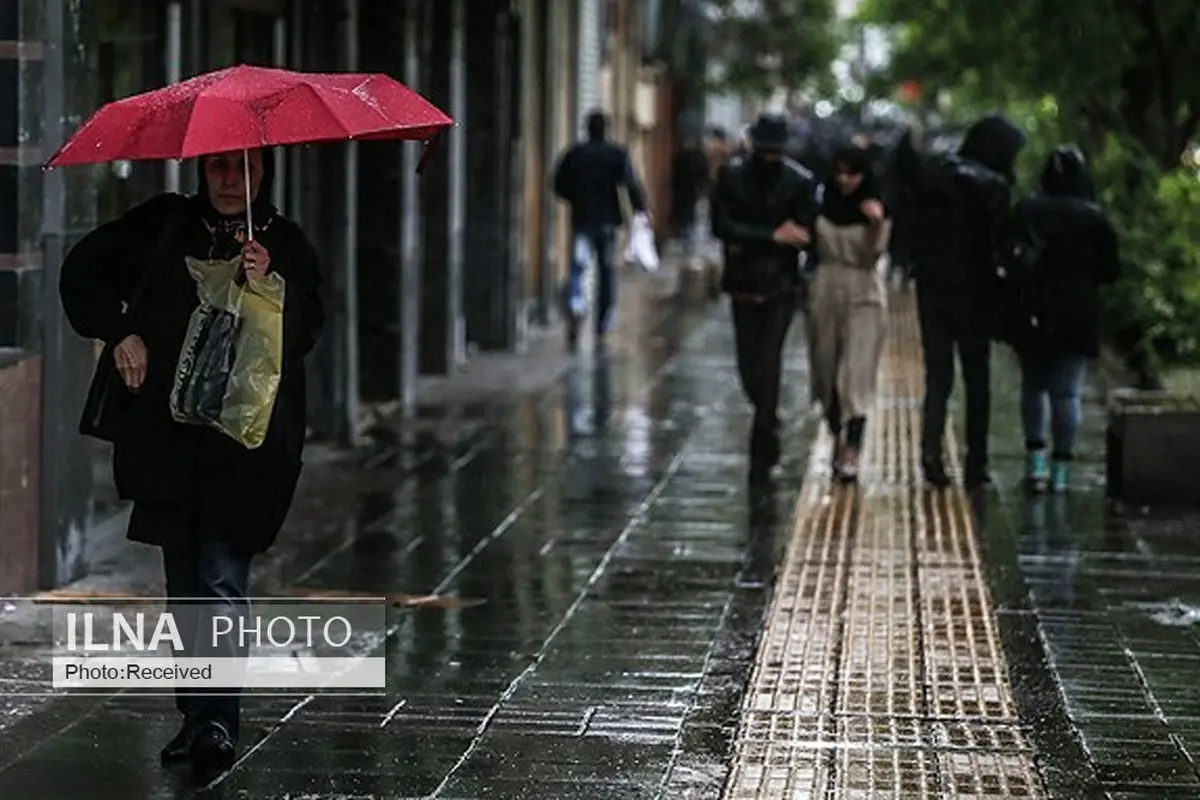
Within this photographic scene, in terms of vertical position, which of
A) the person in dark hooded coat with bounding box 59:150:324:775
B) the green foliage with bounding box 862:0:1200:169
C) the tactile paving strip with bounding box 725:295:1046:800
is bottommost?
the tactile paving strip with bounding box 725:295:1046:800

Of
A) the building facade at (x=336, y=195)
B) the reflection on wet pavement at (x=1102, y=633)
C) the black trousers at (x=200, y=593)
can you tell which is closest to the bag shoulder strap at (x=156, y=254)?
the black trousers at (x=200, y=593)

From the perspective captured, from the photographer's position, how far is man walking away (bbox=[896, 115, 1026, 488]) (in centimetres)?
1311

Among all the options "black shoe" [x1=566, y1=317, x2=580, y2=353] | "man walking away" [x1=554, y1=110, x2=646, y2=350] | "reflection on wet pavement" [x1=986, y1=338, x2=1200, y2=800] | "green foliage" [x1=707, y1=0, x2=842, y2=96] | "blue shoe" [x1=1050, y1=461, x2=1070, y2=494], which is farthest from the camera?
"green foliage" [x1=707, y1=0, x2=842, y2=96]

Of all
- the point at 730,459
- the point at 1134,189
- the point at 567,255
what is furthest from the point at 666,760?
the point at 567,255

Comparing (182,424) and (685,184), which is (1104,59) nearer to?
(182,424)

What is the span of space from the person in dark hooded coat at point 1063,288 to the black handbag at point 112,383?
21.0 feet

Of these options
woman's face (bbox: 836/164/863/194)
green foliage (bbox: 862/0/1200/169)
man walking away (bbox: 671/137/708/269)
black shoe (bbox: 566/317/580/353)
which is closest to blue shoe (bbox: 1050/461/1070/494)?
woman's face (bbox: 836/164/863/194)

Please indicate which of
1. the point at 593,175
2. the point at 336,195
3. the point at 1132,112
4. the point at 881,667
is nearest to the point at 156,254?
the point at 881,667

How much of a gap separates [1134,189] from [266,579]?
11273 mm

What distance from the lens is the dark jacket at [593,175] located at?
21047mm

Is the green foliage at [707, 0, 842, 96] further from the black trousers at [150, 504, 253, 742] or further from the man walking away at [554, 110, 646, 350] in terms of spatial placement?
the black trousers at [150, 504, 253, 742]

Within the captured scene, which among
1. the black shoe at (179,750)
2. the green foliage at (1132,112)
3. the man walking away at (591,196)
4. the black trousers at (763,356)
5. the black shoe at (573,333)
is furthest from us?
the black shoe at (573,333)

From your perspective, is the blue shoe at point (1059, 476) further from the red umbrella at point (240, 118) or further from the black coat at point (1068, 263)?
the red umbrella at point (240, 118)

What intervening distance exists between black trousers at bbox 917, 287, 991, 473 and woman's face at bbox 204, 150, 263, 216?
253 inches
